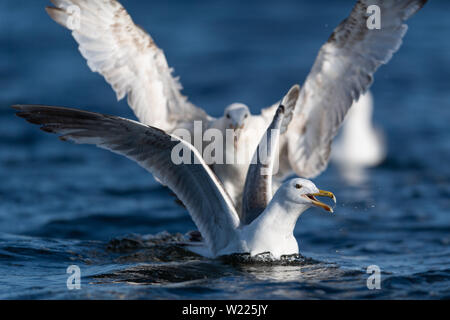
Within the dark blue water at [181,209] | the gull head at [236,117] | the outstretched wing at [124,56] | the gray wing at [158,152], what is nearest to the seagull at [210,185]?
the gray wing at [158,152]

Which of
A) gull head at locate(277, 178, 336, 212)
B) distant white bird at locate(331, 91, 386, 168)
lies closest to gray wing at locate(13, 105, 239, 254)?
gull head at locate(277, 178, 336, 212)

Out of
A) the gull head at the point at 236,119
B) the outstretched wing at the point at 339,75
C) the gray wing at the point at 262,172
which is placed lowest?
the gray wing at the point at 262,172

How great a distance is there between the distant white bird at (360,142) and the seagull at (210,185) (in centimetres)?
572

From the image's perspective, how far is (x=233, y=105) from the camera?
23.4 feet

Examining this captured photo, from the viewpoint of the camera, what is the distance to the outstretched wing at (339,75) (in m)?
7.09

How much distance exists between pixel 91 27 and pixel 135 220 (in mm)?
2621

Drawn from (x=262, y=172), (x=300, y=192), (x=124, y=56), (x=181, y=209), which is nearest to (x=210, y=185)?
(x=262, y=172)

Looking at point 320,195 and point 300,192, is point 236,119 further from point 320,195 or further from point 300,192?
point 320,195

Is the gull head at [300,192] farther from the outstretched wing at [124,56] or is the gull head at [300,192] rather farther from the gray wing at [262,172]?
the outstretched wing at [124,56]

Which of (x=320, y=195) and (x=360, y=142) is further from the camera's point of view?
(x=360, y=142)

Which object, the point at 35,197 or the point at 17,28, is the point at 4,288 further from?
the point at 17,28

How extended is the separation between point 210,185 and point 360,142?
6377 mm

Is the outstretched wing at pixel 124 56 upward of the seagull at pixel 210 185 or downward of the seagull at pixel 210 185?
upward

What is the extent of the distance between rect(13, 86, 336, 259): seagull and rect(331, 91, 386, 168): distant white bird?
18.8ft
